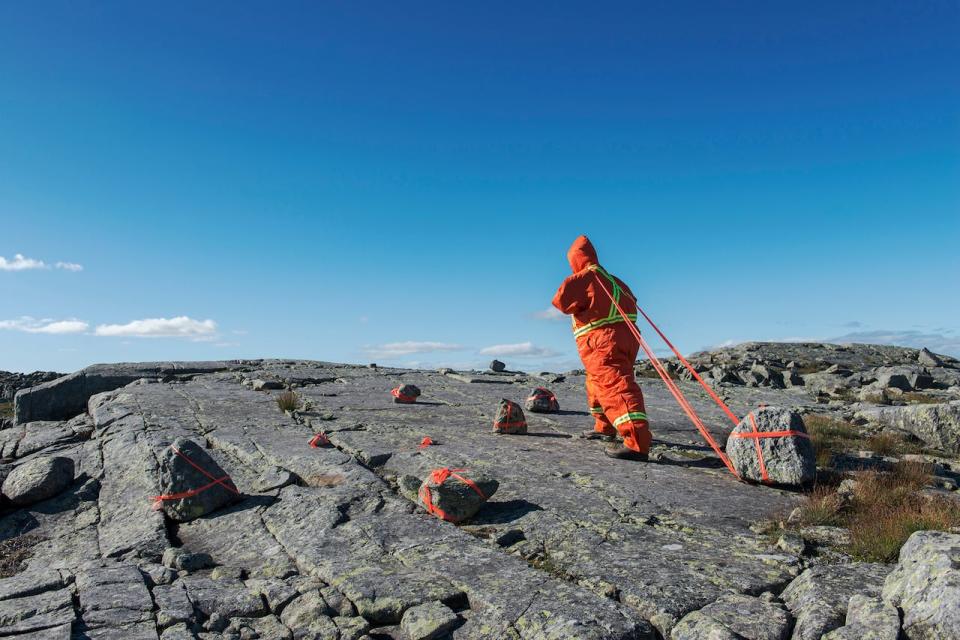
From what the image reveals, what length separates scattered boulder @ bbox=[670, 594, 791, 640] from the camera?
3.44 m

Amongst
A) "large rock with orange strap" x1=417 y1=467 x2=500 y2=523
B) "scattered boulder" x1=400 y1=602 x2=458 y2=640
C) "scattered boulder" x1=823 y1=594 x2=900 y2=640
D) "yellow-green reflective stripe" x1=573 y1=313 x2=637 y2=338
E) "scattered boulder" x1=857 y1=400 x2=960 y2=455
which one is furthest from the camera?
"scattered boulder" x1=857 y1=400 x2=960 y2=455

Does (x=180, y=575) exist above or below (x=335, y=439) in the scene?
below

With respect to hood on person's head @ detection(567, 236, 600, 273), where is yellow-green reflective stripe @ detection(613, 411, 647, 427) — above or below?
below

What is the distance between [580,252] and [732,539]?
4539 mm

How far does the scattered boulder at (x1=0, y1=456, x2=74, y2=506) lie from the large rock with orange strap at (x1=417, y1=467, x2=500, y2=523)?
4.84m

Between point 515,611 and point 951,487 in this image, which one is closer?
point 515,611

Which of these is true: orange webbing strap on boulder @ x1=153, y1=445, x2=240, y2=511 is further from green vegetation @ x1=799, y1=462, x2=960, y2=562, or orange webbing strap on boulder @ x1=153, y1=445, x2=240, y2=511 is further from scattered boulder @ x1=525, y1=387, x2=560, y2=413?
scattered boulder @ x1=525, y1=387, x2=560, y2=413

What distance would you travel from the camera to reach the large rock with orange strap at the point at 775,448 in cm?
629

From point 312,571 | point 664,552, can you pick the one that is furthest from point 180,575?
point 664,552

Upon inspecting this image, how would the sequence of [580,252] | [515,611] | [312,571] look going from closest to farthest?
[515,611]
[312,571]
[580,252]

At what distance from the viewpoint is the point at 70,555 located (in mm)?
6047

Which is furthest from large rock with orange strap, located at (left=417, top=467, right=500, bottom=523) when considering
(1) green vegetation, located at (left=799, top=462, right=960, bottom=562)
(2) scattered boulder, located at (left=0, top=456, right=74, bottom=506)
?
(2) scattered boulder, located at (left=0, top=456, right=74, bottom=506)

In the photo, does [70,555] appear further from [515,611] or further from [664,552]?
[664,552]

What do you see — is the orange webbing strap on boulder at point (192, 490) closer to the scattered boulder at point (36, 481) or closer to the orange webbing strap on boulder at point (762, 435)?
the scattered boulder at point (36, 481)
